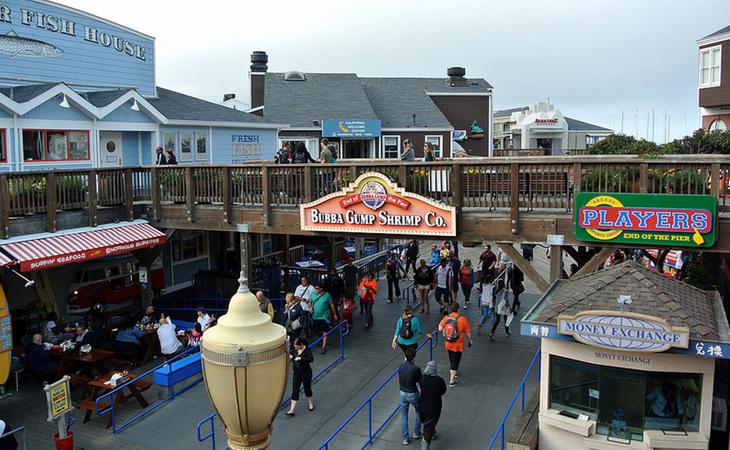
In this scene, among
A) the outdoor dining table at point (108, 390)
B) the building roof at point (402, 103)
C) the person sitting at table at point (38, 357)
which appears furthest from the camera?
the building roof at point (402, 103)

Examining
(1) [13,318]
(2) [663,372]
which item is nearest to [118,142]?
(1) [13,318]

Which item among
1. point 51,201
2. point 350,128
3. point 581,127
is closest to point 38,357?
point 51,201

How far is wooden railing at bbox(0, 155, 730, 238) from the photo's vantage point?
11367mm

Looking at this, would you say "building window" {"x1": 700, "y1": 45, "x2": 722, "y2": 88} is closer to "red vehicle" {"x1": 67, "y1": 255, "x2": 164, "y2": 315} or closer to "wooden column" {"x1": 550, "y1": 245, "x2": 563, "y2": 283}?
"wooden column" {"x1": 550, "y1": 245, "x2": 563, "y2": 283}

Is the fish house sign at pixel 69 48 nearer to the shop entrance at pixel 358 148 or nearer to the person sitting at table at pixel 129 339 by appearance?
the person sitting at table at pixel 129 339

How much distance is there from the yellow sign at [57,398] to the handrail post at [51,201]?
16.3 feet

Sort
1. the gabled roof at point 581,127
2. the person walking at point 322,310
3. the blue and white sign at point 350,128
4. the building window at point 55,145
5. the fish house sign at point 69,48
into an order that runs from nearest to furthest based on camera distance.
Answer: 1. the person walking at point 322,310
2. the building window at point 55,145
3. the fish house sign at point 69,48
4. the blue and white sign at point 350,128
5. the gabled roof at point 581,127

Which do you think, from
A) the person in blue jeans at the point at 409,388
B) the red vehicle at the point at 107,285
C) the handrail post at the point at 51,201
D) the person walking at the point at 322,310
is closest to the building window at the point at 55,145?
the red vehicle at the point at 107,285

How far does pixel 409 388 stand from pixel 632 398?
131 inches

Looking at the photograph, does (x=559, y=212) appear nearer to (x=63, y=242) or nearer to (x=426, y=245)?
(x=63, y=242)

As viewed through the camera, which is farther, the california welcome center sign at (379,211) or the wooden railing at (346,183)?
the california welcome center sign at (379,211)

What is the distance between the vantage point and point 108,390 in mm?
12211

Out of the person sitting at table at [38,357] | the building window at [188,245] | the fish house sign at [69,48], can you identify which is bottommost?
the person sitting at table at [38,357]

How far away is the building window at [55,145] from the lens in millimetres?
16484
